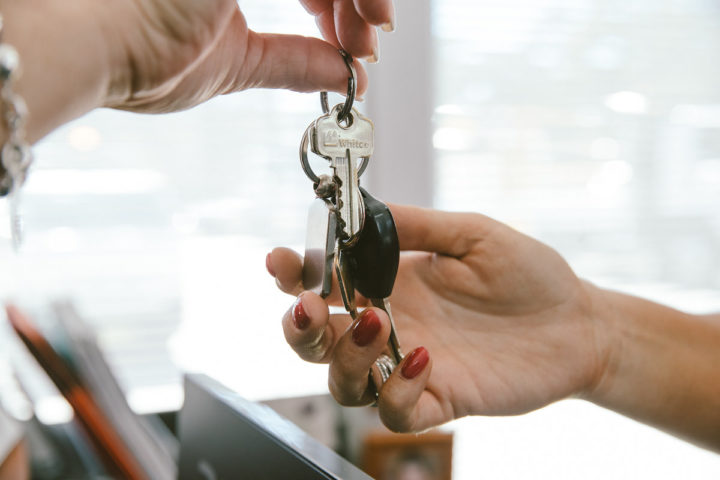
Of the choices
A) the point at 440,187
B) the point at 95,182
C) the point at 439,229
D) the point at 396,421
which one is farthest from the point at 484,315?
the point at 95,182

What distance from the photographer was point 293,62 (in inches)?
24.6

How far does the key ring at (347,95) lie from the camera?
0.56 metres

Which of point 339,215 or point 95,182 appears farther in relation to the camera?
point 95,182

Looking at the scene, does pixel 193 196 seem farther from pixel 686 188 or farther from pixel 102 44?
pixel 686 188

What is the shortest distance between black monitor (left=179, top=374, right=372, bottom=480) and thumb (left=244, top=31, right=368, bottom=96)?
0.32 m

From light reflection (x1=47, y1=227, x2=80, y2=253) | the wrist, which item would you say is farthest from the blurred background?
the wrist

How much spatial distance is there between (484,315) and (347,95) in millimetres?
362

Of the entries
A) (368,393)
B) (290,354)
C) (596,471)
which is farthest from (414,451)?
(596,471)

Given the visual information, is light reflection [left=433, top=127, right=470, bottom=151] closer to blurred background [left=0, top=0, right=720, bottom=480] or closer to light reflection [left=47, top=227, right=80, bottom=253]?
blurred background [left=0, top=0, right=720, bottom=480]

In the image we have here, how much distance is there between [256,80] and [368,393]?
1.12 feet

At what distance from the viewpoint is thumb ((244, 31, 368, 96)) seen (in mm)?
621

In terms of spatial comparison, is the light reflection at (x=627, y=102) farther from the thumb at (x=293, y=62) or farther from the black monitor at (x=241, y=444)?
the black monitor at (x=241, y=444)

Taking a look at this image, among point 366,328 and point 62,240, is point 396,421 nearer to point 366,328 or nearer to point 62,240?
point 366,328

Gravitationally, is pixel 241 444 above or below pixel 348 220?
below
